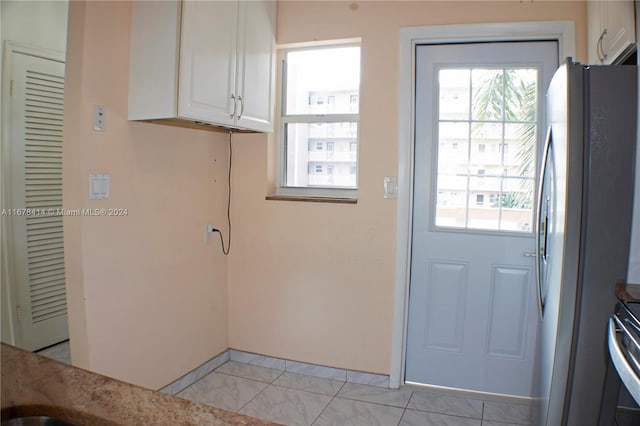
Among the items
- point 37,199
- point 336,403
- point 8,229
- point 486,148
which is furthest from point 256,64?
point 336,403

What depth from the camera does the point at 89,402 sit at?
79 cm

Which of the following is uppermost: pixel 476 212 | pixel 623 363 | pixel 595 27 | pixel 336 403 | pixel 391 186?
pixel 595 27

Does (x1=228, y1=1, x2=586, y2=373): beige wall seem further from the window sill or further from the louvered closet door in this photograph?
the louvered closet door

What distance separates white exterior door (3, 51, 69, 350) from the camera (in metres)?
2.91

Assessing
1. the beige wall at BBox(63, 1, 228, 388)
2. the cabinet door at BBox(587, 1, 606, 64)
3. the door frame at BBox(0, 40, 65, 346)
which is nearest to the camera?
the beige wall at BBox(63, 1, 228, 388)

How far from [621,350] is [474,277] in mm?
1299

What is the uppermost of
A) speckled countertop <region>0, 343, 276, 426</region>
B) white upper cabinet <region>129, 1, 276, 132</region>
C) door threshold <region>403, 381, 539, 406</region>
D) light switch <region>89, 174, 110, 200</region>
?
white upper cabinet <region>129, 1, 276, 132</region>

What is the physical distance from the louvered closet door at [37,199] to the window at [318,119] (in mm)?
1552

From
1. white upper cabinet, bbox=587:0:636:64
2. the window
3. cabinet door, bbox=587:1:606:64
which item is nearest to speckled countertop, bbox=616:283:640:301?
white upper cabinet, bbox=587:0:636:64

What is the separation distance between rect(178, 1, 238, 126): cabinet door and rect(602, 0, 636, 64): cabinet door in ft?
5.74

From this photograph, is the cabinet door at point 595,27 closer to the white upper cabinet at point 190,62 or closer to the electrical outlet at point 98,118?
the white upper cabinet at point 190,62

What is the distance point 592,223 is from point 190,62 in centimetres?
178

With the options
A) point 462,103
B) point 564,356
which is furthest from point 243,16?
point 564,356

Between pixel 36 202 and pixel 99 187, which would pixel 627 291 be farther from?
pixel 36 202
